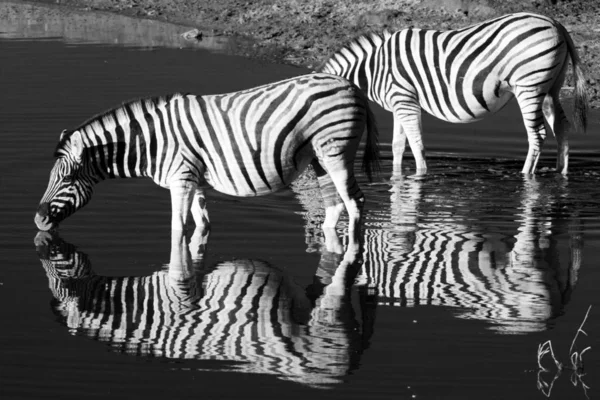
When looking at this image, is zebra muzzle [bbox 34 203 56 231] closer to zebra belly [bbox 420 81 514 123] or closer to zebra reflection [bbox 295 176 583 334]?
zebra reflection [bbox 295 176 583 334]

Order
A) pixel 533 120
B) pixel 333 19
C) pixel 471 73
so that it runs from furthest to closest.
→ 1. pixel 333 19
2. pixel 471 73
3. pixel 533 120

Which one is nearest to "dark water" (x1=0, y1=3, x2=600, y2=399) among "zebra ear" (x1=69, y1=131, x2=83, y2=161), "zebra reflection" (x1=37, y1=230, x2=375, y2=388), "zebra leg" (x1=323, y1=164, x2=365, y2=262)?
"zebra reflection" (x1=37, y1=230, x2=375, y2=388)

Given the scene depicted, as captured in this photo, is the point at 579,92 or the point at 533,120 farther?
the point at 579,92

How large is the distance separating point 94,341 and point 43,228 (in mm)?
2813

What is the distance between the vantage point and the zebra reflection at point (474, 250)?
8.35 m

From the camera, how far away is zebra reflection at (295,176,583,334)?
835 cm

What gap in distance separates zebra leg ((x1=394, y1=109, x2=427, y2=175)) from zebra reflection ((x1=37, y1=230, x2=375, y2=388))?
3265 mm

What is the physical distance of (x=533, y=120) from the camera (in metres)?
12.6

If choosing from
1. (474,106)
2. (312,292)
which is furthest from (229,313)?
(474,106)

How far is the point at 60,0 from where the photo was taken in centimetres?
2386

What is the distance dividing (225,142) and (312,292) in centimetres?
175

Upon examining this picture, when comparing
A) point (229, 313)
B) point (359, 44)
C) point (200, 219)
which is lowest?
point (229, 313)

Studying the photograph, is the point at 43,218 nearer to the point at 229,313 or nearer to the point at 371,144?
the point at 229,313

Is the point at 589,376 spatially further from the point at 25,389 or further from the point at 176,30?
the point at 176,30
